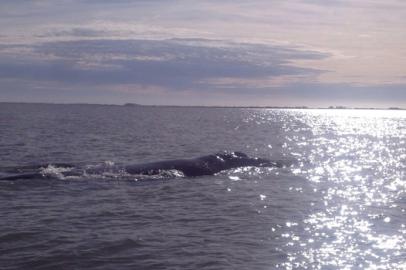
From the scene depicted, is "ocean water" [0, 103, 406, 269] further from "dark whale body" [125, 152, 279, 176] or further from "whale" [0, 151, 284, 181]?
"dark whale body" [125, 152, 279, 176]

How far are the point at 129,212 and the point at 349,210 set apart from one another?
25.2 ft

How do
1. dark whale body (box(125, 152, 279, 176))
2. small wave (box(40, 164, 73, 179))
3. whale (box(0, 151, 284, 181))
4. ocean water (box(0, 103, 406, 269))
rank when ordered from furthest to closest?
1. dark whale body (box(125, 152, 279, 176))
2. whale (box(0, 151, 284, 181))
3. small wave (box(40, 164, 73, 179))
4. ocean water (box(0, 103, 406, 269))

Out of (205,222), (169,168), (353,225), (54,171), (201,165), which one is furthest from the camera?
(201,165)

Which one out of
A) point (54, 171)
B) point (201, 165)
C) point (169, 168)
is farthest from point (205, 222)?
point (201, 165)

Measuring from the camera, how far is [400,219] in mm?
20562

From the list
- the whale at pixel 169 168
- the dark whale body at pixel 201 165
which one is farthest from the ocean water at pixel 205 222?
the dark whale body at pixel 201 165

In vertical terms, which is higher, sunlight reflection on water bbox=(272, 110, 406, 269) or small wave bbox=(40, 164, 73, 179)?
small wave bbox=(40, 164, 73, 179)

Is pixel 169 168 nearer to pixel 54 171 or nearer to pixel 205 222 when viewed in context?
pixel 54 171

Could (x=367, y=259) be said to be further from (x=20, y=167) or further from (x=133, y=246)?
(x=20, y=167)

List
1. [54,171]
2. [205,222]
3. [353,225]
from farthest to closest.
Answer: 1. [54,171]
2. [353,225]
3. [205,222]

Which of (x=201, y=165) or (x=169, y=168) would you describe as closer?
(x=169, y=168)

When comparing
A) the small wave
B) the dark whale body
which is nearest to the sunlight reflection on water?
the dark whale body

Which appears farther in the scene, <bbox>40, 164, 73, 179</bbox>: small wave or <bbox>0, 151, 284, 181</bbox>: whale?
<bbox>0, 151, 284, 181</bbox>: whale

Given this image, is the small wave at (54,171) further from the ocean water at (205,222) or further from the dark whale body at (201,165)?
the dark whale body at (201,165)
